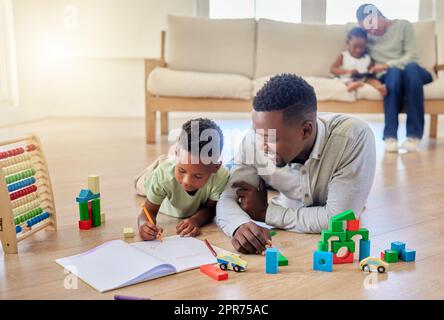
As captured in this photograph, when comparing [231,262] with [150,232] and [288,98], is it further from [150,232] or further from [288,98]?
[288,98]

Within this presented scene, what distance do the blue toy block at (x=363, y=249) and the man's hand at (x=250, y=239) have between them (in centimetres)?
23

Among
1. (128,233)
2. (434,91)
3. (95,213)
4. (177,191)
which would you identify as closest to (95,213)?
(95,213)

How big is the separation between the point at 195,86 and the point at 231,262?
2.03 meters

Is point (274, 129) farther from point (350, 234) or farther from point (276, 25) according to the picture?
point (276, 25)

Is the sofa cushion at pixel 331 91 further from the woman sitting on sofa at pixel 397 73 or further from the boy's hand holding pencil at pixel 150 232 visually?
the boy's hand holding pencil at pixel 150 232

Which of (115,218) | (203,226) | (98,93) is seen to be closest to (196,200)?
(203,226)

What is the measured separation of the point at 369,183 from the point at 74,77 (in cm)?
394

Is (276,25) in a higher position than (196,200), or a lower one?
higher

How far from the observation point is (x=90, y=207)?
62.8 inches

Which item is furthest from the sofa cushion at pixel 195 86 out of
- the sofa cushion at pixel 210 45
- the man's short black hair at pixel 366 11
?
the man's short black hair at pixel 366 11

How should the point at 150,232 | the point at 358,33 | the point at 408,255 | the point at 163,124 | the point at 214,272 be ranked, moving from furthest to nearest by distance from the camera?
the point at 163,124 < the point at 358,33 < the point at 150,232 < the point at 408,255 < the point at 214,272

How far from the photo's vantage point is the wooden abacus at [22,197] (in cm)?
133

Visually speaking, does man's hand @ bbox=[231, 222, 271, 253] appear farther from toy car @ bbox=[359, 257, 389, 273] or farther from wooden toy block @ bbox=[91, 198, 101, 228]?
wooden toy block @ bbox=[91, 198, 101, 228]

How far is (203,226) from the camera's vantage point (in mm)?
1610
